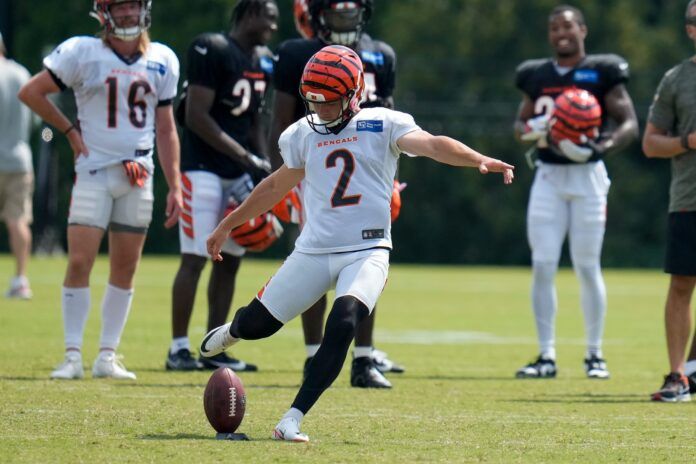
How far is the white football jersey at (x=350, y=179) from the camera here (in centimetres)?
653

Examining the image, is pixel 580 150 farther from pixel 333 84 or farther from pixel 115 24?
pixel 333 84

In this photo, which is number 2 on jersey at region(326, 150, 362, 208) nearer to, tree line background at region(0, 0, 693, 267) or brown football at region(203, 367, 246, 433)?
brown football at region(203, 367, 246, 433)

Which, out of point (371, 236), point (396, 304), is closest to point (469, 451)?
point (371, 236)

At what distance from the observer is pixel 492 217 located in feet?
115

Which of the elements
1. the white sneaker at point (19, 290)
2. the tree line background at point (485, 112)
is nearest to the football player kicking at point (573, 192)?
the white sneaker at point (19, 290)

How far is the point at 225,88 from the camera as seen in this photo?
940 cm

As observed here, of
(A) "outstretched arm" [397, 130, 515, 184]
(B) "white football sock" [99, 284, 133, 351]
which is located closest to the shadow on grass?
(A) "outstretched arm" [397, 130, 515, 184]

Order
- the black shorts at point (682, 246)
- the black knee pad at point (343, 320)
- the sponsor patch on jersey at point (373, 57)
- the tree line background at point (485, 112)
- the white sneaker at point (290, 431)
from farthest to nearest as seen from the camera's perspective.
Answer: the tree line background at point (485, 112) → the sponsor patch on jersey at point (373, 57) → the black shorts at point (682, 246) → the black knee pad at point (343, 320) → the white sneaker at point (290, 431)

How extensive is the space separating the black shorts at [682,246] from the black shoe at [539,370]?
1.47m

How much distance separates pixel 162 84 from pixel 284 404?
7.56 ft

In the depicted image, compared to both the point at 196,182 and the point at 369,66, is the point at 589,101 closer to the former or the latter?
the point at 369,66

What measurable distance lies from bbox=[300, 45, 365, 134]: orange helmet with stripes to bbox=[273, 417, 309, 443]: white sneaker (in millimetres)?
1430

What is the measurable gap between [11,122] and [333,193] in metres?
8.53

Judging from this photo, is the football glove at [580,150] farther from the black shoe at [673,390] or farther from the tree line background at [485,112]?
the tree line background at [485,112]
